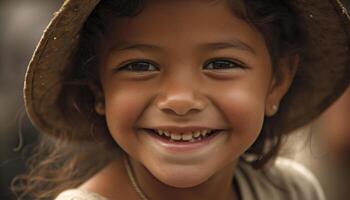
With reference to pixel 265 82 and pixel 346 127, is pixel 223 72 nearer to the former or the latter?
pixel 265 82

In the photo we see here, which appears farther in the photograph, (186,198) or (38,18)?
(38,18)

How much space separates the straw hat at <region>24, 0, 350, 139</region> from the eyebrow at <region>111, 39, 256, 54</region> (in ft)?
0.31

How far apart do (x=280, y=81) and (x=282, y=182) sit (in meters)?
0.34

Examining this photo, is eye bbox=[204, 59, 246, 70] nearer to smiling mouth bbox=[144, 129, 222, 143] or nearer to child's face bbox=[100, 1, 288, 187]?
child's face bbox=[100, 1, 288, 187]

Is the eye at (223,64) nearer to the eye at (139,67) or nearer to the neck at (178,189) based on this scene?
the eye at (139,67)

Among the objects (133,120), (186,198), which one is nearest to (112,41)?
(133,120)

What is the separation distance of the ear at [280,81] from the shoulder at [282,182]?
0.74 feet

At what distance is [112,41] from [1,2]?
1769 mm

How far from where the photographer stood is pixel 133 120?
1.53m

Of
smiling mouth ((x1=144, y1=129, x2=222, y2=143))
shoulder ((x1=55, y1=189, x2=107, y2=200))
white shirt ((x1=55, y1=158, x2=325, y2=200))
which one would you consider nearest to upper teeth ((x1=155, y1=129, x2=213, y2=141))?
smiling mouth ((x1=144, y1=129, x2=222, y2=143))

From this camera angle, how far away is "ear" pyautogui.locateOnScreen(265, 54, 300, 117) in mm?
1703

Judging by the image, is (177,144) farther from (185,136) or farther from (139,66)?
(139,66)

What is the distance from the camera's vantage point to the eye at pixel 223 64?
1.51m

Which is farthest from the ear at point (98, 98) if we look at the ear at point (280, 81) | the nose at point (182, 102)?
the ear at point (280, 81)
